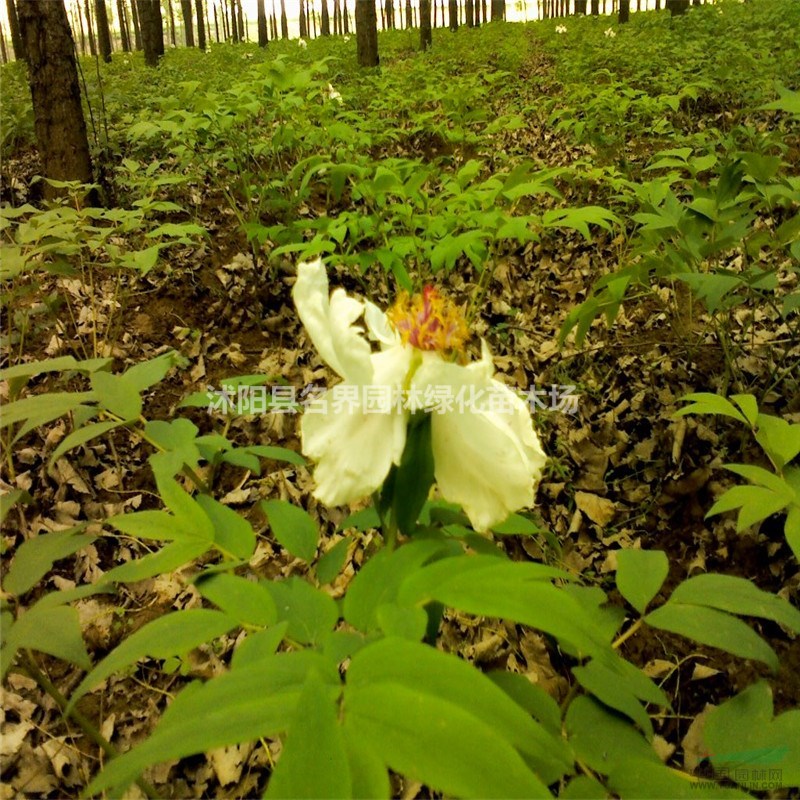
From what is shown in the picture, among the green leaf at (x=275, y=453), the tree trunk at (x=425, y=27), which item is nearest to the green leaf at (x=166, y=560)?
the green leaf at (x=275, y=453)

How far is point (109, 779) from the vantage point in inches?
21.5

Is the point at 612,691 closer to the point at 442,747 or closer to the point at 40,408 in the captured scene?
the point at 442,747

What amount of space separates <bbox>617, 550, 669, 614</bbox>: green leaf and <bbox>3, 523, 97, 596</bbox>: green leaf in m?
0.98

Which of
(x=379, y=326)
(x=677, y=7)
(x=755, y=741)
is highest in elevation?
(x=677, y=7)

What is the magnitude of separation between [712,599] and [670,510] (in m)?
1.25

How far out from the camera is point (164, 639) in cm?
79

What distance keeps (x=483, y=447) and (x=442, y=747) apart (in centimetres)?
41

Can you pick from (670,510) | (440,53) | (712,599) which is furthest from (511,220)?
(440,53)

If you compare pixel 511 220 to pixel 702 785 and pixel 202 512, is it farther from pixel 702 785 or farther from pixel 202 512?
pixel 702 785

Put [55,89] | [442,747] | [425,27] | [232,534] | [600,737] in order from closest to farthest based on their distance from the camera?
[442,747] < [600,737] < [232,534] < [55,89] < [425,27]

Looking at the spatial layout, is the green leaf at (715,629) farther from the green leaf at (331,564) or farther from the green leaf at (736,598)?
the green leaf at (331,564)

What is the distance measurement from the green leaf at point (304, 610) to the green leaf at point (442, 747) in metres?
0.30

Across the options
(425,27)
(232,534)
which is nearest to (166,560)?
(232,534)

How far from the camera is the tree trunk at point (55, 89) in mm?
3783
